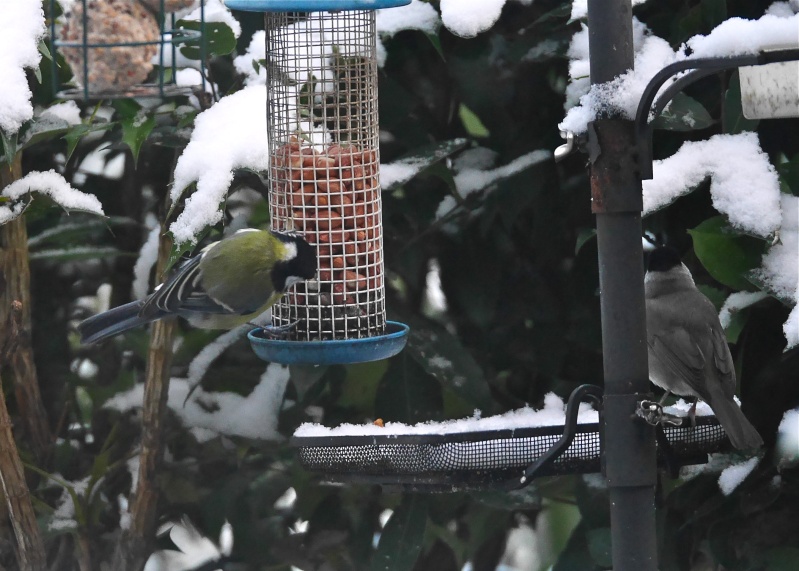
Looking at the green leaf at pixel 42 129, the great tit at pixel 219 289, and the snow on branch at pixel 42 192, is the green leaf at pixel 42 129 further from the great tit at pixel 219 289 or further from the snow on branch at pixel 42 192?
the great tit at pixel 219 289

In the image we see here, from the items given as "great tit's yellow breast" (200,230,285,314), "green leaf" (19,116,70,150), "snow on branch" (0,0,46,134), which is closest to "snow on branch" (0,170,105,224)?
"green leaf" (19,116,70,150)

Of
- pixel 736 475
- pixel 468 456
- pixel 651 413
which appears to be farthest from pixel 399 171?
pixel 651 413

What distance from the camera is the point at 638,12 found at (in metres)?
2.97

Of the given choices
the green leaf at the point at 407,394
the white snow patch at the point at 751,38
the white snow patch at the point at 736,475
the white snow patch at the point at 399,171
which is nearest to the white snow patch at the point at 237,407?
the green leaf at the point at 407,394

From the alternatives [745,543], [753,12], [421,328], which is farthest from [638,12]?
[745,543]

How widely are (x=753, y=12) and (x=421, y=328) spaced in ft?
3.87

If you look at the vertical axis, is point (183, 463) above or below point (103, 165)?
below

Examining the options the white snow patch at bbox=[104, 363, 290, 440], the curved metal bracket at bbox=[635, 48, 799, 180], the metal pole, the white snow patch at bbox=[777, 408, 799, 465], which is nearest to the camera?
the curved metal bracket at bbox=[635, 48, 799, 180]

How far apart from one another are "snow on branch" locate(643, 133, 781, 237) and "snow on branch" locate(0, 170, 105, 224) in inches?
52.7

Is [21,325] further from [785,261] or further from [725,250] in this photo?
[785,261]

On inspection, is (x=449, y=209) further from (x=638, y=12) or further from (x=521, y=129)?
(x=638, y=12)

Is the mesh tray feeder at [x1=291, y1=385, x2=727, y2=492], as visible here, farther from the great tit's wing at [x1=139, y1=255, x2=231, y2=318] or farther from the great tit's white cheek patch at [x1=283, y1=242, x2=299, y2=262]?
the great tit's wing at [x1=139, y1=255, x2=231, y2=318]

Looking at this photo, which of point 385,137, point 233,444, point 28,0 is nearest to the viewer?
point 28,0

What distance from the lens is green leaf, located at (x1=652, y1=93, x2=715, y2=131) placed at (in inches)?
99.7
